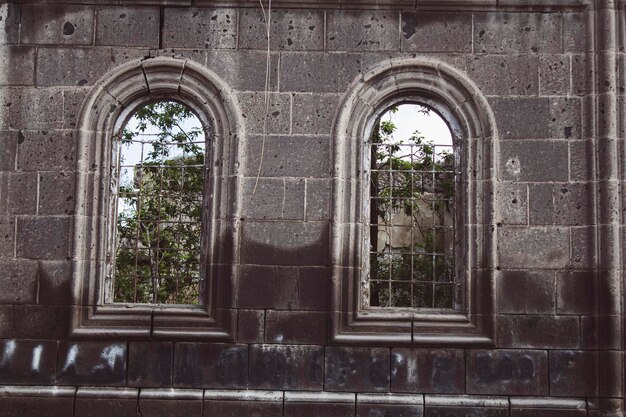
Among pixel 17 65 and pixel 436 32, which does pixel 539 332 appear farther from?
pixel 17 65

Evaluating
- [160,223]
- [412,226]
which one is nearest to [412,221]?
[412,226]

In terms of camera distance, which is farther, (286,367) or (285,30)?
(285,30)

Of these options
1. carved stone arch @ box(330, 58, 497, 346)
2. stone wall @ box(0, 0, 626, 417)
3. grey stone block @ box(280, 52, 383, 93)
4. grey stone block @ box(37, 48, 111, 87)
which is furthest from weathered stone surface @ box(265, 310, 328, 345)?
grey stone block @ box(37, 48, 111, 87)

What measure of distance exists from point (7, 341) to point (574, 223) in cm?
536

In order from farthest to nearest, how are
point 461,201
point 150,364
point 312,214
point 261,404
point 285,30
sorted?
point 285,30 → point 461,201 → point 312,214 → point 150,364 → point 261,404

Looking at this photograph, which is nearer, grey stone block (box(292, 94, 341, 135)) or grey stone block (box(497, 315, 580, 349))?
grey stone block (box(497, 315, 580, 349))

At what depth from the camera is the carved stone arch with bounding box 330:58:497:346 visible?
619cm

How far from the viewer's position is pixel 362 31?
6516 mm

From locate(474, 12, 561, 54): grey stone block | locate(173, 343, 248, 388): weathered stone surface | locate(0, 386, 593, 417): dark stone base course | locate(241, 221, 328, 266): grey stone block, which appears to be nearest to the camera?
locate(0, 386, 593, 417): dark stone base course

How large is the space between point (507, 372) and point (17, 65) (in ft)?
17.9

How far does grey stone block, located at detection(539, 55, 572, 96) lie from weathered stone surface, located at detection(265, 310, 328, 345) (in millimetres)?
2990

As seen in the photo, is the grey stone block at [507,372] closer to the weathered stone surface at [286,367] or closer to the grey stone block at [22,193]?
the weathered stone surface at [286,367]

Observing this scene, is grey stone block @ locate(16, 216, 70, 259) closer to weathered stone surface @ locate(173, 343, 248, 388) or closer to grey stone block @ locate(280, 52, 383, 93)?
weathered stone surface @ locate(173, 343, 248, 388)

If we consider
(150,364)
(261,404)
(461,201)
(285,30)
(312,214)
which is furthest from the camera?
(285,30)
